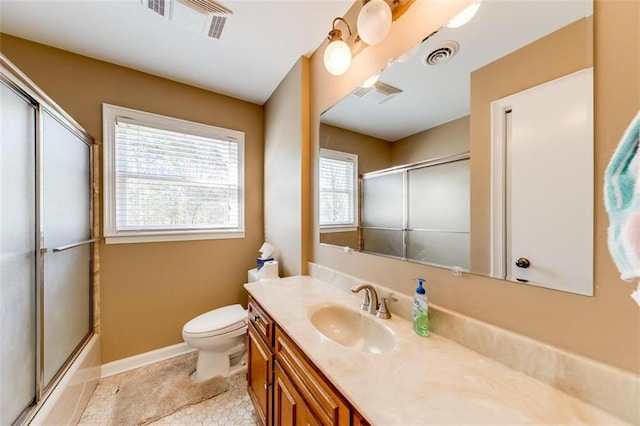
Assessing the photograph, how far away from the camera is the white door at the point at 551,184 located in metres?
0.60

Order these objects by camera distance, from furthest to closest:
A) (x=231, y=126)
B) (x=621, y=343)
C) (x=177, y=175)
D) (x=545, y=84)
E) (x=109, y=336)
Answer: (x=231, y=126) < (x=177, y=175) < (x=109, y=336) < (x=545, y=84) < (x=621, y=343)

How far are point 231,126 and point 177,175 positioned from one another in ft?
2.37

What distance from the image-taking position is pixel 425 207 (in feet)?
3.36

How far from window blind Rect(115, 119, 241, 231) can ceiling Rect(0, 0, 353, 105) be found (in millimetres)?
535

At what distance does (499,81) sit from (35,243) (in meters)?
2.19

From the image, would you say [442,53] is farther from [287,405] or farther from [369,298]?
[287,405]

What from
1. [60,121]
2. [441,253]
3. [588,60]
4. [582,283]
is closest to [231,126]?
[60,121]

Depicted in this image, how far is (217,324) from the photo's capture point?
1.74 meters

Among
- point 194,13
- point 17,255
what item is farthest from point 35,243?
point 194,13

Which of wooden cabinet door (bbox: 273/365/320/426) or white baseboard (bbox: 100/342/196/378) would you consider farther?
white baseboard (bbox: 100/342/196/378)

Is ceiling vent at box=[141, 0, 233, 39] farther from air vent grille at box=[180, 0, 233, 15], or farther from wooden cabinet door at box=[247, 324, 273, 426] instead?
wooden cabinet door at box=[247, 324, 273, 426]

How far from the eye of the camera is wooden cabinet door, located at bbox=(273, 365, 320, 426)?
0.83 m

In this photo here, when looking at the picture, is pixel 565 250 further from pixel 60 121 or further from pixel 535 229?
pixel 60 121

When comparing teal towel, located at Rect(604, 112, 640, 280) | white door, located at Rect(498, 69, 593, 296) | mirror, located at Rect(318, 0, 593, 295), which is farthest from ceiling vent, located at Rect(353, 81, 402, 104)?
teal towel, located at Rect(604, 112, 640, 280)
